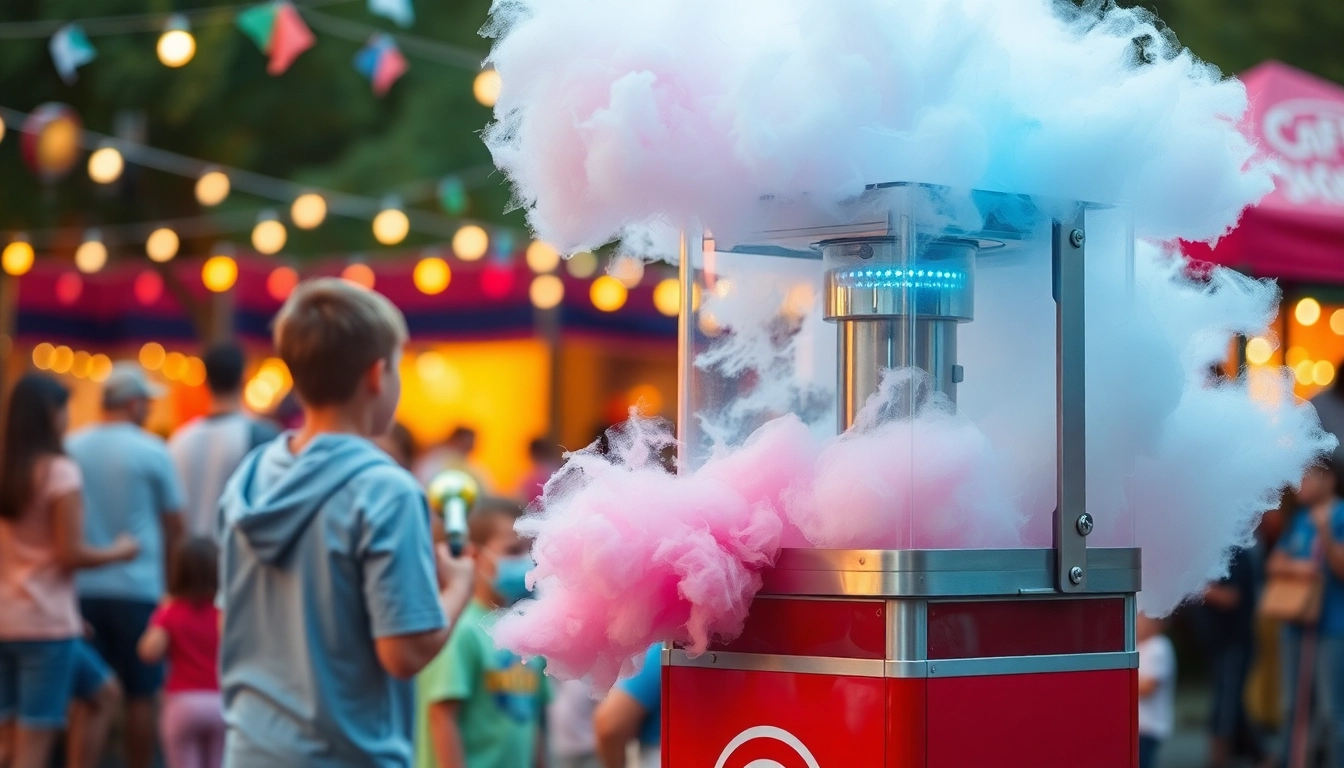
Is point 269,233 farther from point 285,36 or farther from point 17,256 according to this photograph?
point 285,36

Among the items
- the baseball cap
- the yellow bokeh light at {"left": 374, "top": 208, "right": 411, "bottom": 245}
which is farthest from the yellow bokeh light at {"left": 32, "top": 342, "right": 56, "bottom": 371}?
the baseball cap

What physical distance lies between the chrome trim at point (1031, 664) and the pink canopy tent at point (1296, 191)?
2944 mm

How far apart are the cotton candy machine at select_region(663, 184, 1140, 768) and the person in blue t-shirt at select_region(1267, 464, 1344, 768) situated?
4.51 meters

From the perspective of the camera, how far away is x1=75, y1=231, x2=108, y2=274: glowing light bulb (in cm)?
1502

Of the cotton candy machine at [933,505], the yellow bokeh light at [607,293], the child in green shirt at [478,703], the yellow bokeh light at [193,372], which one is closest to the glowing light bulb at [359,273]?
the yellow bokeh light at [607,293]

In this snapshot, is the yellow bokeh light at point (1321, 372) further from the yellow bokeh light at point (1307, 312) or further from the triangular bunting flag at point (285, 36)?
the triangular bunting flag at point (285, 36)

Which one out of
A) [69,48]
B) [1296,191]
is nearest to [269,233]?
[69,48]

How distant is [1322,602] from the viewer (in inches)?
291

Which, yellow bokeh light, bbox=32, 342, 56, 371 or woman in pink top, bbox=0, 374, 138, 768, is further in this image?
yellow bokeh light, bbox=32, 342, 56, 371

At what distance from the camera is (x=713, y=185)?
257 cm

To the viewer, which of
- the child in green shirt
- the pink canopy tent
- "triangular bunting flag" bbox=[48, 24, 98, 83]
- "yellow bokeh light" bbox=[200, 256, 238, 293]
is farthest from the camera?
"yellow bokeh light" bbox=[200, 256, 238, 293]

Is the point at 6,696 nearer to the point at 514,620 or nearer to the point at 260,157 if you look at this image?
the point at 514,620

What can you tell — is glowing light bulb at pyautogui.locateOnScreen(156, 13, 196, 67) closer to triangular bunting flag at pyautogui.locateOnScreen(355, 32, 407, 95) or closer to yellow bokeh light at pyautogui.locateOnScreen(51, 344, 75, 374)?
triangular bunting flag at pyautogui.locateOnScreen(355, 32, 407, 95)

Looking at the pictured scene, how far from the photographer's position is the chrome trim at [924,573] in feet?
7.98
